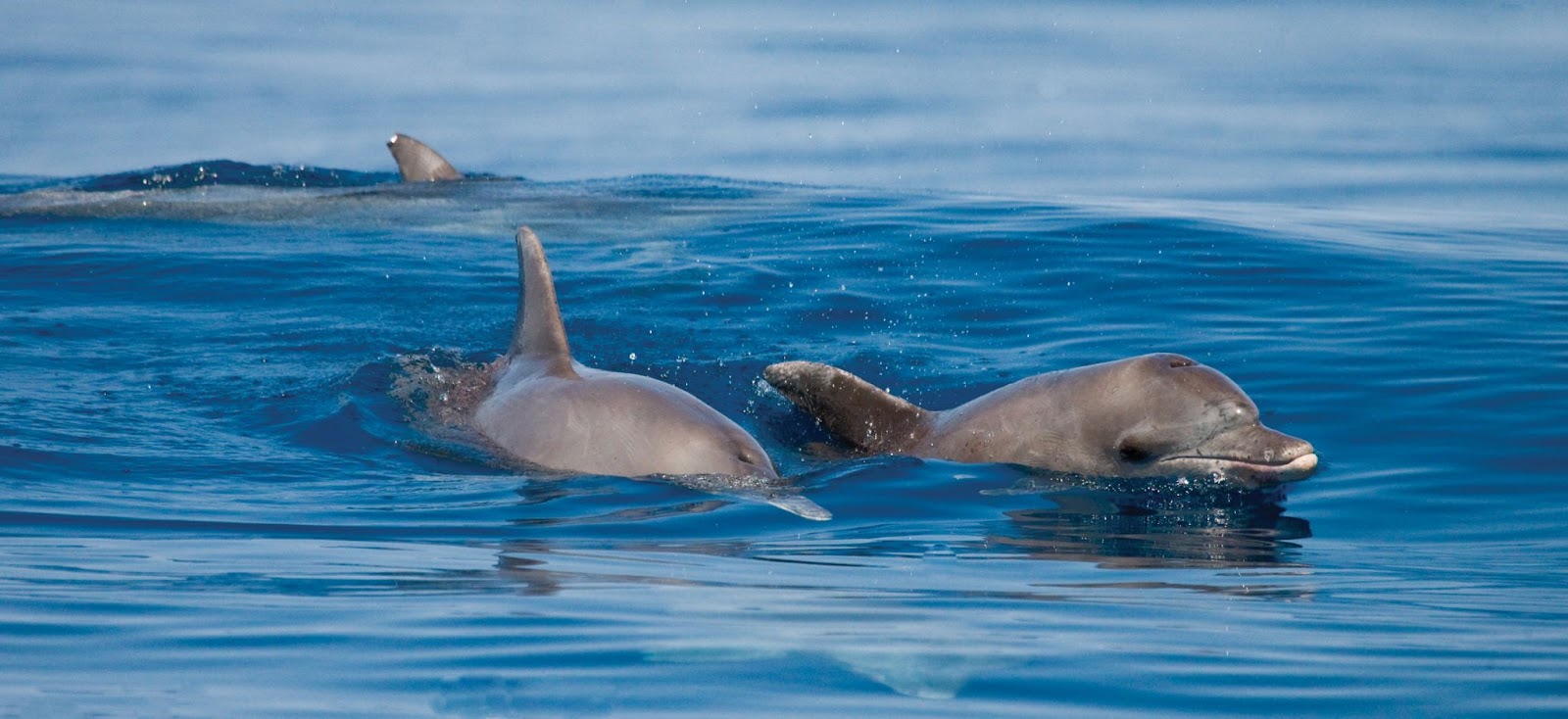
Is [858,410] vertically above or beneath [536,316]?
beneath

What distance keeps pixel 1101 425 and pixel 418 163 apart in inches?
488

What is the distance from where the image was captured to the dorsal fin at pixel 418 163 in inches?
793

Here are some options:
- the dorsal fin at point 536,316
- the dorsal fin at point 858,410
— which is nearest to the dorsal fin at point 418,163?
the dorsal fin at point 536,316

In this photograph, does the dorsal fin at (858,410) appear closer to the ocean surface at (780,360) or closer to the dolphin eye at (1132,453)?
the ocean surface at (780,360)

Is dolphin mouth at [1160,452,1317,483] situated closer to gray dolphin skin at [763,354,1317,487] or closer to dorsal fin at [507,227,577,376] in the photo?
gray dolphin skin at [763,354,1317,487]

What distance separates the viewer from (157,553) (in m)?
7.37

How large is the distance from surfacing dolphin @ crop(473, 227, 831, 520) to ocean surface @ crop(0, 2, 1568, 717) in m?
0.15

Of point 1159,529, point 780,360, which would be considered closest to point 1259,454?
point 1159,529

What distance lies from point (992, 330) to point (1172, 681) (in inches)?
343

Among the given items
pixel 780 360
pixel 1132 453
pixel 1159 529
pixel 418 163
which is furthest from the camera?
pixel 418 163

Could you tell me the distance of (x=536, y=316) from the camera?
10.3 meters

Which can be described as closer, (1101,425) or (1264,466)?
(1264,466)

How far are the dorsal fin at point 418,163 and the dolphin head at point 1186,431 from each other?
12231mm

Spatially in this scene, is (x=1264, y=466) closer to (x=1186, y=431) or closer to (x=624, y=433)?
(x=1186, y=431)
